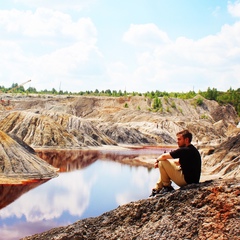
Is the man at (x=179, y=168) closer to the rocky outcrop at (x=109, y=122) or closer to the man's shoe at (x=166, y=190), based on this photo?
the man's shoe at (x=166, y=190)

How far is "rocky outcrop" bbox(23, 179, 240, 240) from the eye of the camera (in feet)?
20.4

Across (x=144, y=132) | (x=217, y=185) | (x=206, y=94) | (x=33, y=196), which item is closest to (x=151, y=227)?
(x=217, y=185)

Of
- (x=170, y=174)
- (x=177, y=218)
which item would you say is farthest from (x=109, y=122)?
(x=177, y=218)

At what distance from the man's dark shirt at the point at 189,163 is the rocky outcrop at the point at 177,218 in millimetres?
475

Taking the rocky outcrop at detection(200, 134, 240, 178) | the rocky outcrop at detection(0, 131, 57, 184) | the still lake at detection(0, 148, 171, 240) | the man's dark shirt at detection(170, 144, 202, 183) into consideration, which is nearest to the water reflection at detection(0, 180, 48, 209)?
the still lake at detection(0, 148, 171, 240)

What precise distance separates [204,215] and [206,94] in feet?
493

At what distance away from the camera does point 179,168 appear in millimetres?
7648

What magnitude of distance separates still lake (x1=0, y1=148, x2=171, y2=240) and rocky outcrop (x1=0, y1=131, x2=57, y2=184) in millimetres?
1134

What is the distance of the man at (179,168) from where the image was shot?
757 cm

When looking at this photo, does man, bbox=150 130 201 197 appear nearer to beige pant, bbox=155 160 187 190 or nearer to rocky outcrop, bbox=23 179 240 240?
beige pant, bbox=155 160 187 190

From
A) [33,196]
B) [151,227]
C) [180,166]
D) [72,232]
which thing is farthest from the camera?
[33,196]

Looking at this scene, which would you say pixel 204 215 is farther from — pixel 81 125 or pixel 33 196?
pixel 81 125

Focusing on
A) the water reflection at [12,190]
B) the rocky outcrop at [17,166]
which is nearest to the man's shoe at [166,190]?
the water reflection at [12,190]

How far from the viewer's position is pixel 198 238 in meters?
6.22
